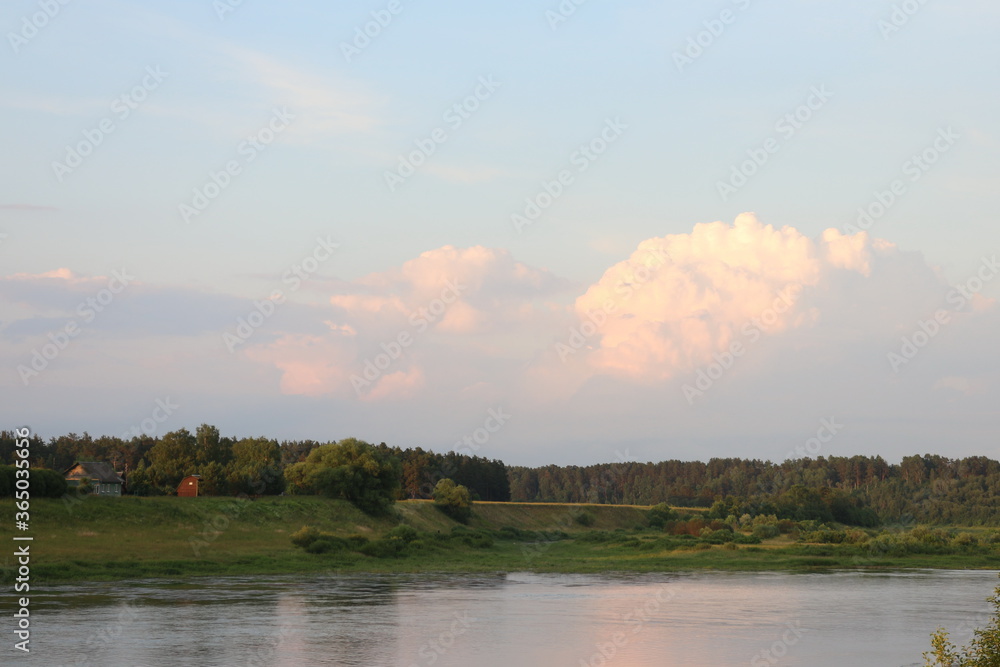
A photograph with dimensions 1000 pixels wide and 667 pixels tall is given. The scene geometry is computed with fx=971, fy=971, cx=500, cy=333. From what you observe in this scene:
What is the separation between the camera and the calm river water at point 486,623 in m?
32.2

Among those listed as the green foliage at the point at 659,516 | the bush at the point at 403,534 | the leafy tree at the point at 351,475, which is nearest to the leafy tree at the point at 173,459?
the leafy tree at the point at 351,475

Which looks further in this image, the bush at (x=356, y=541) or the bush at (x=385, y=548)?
the bush at (x=356, y=541)

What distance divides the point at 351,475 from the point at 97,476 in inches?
1137

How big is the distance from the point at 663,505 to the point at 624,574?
74.7 metres

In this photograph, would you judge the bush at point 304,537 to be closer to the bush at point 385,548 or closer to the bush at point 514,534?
the bush at point 385,548

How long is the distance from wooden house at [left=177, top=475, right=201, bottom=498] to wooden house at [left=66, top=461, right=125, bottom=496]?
833cm

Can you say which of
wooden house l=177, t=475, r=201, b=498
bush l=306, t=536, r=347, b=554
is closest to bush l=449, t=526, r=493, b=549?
bush l=306, t=536, r=347, b=554

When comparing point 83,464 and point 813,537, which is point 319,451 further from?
point 813,537

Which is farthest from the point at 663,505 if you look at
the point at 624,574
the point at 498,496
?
the point at 624,574

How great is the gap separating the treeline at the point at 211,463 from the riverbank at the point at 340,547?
9.36 metres

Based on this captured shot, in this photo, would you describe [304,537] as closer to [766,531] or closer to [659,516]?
[766,531]

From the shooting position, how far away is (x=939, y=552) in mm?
93500

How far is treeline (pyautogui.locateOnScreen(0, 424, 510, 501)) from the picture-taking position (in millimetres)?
95625

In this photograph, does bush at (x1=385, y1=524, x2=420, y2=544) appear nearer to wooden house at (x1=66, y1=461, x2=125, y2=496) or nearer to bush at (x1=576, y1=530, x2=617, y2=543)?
bush at (x1=576, y1=530, x2=617, y2=543)
